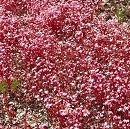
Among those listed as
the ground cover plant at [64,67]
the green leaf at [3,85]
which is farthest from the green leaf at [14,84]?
the green leaf at [3,85]

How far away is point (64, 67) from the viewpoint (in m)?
8.75

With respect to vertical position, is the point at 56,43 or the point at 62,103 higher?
the point at 56,43

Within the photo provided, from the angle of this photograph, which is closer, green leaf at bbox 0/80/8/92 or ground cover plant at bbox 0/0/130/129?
ground cover plant at bbox 0/0/130/129

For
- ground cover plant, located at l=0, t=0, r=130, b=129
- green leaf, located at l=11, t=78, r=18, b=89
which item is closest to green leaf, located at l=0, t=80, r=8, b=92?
ground cover plant, located at l=0, t=0, r=130, b=129

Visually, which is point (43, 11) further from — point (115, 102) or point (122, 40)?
point (115, 102)

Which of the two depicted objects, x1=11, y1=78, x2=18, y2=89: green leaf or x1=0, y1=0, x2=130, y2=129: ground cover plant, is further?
x1=11, y1=78, x2=18, y2=89: green leaf

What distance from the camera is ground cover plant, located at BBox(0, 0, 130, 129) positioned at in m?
7.32

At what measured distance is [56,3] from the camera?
11.7m

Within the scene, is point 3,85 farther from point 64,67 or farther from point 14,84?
point 64,67

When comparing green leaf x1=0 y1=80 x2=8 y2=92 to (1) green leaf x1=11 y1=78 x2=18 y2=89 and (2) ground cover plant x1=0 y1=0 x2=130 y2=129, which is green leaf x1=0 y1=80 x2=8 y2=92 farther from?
(1) green leaf x1=11 y1=78 x2=18 y2=89

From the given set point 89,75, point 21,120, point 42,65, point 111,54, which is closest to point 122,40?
point 111,54

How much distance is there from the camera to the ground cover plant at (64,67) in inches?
288

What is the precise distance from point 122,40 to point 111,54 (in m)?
0.73

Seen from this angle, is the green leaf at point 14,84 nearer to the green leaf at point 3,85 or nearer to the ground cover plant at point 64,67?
the ground cover plant at point 64,67
